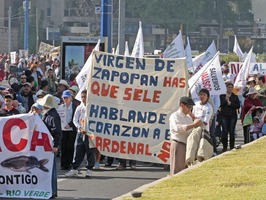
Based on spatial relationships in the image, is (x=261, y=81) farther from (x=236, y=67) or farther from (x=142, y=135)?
(x=236, y=67)

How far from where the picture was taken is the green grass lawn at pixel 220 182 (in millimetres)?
12164

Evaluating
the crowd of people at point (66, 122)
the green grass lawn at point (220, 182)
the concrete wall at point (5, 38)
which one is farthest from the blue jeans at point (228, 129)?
the concrete wall at point (5, 38)

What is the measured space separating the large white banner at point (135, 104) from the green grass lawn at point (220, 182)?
5.05 ft

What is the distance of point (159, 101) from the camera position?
18000 mm

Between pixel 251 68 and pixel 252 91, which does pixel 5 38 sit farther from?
pixel 252 91

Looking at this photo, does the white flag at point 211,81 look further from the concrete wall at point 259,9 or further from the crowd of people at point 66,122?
the concrete wall at point 259,9

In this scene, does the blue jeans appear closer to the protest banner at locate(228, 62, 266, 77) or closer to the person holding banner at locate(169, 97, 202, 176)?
the person holding banner at locate(169, 97, 202, 176)

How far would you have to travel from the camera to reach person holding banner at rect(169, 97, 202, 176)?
15.1 metres

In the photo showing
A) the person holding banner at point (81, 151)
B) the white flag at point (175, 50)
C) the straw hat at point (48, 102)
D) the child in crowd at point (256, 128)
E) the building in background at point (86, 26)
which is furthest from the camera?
the building in background at point (86, 26)

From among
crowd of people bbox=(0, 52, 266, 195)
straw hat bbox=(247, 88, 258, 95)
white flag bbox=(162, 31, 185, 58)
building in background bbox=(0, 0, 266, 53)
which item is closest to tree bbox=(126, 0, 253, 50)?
building in background bbox=(0, 0, 266, 53)

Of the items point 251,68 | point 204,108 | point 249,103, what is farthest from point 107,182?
point 251,68

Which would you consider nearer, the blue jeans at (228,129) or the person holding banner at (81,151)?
the person holding banner at (81,151)

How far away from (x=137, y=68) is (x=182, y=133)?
3028 millimetres

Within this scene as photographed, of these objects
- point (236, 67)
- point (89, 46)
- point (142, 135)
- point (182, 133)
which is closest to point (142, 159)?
point (142, 135)
